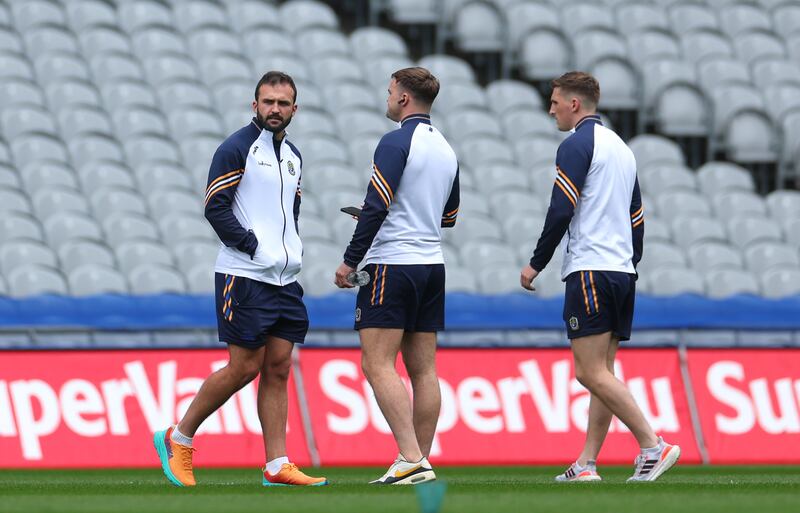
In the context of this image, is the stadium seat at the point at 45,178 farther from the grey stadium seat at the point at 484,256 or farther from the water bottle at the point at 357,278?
the water bottle at the point at 357,278

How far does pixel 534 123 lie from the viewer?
51.8ft

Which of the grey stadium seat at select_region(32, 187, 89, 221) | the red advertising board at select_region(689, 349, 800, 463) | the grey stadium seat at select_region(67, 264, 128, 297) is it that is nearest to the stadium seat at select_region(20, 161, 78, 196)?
the grey stadium seat at select_region(32, 187, 89, 221)

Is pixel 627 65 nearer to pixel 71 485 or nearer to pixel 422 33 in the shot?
pixel 422 33

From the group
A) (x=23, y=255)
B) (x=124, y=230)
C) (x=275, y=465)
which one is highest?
(x=124, y=230)

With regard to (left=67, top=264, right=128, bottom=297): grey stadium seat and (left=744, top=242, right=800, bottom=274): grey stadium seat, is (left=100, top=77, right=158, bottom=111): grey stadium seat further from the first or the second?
(left=744, top=242, right=800, bottom=274): grey stadium seat

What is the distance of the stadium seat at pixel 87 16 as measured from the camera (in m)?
15.9

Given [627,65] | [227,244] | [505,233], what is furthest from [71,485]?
[627,65]

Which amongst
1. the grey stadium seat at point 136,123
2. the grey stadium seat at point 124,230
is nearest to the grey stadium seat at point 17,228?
the grey stadium seat at point 124,230

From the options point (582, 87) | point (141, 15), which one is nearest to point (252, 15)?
point (141, 15)

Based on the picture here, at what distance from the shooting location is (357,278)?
6539 millimetres

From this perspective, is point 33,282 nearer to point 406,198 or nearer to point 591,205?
point 406,198

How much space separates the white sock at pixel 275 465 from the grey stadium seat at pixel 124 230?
636 cm

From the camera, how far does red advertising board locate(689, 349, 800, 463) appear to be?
32.1 ft

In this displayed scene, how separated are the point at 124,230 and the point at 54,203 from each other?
82 centimetres
